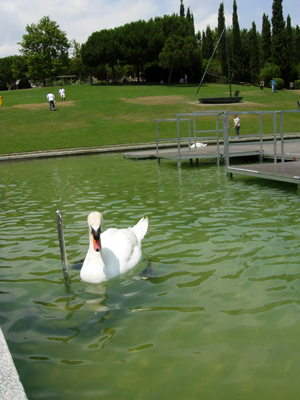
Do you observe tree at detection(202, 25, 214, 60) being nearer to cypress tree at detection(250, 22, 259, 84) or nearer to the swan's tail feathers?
cypress tree at detection(250, 22, 259, 84)

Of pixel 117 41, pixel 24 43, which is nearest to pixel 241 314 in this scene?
pixel 117 41

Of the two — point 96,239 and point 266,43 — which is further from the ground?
point 266,43

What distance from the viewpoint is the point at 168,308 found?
4.22 metres

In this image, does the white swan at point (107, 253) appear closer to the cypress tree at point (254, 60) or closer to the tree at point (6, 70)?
the cypress tree at point (254, 60)

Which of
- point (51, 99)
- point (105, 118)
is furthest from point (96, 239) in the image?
point (51, 99)

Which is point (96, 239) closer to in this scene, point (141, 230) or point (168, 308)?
point (168, 308)

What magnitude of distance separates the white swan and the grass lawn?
66.2 feet

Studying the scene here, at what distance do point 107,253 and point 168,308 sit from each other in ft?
3.88

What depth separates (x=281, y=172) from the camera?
10.3 m

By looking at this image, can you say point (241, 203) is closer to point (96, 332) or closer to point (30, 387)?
point (96, 332)

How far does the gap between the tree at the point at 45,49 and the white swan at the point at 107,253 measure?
2786 inches

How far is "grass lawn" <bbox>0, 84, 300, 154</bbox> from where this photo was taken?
26.7 metres

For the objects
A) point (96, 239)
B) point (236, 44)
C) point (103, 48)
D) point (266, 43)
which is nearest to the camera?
point (96, 239)

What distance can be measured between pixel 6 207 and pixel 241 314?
7205mm
